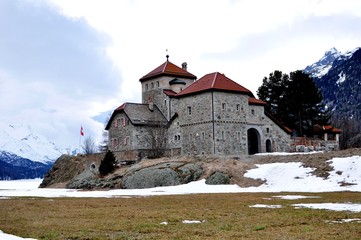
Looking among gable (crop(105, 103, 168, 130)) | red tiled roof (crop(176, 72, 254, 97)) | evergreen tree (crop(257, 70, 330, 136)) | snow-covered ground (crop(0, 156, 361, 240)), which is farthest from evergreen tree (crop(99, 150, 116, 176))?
evergreen tree (crop(257, 70, 330, 136))

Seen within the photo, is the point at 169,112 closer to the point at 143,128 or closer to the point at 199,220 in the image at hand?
the point at 143,128

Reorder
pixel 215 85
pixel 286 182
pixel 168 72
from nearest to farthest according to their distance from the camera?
pixel 286 182 < pixel 215 85 < pixel 168 72

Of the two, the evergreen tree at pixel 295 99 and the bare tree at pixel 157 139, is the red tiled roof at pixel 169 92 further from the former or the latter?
the evergreen tree at pixel 295 99

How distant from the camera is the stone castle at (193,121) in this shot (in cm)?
6341

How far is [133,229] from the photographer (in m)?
16.4

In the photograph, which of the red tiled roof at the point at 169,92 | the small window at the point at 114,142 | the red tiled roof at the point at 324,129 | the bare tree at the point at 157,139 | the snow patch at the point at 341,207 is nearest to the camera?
the snow patch at the point at 341,207

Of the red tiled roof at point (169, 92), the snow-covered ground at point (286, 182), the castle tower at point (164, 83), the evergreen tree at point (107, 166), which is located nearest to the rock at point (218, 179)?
the snow-covered ground at point (286, 182)

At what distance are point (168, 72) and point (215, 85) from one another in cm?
1529

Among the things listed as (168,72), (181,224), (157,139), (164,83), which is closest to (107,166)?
(157,139)

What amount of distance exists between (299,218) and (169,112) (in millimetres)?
56301

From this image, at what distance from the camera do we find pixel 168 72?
76938 mm

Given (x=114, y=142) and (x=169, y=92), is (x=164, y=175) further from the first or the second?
(x=169, y=92)

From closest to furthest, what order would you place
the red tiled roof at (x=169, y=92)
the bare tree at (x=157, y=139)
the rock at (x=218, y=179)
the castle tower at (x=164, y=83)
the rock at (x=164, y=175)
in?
the rock at (x=218, y=179), the rock at (x=164, y=175), the bare tree at (x=157, y=139), the red tiled roof at (x=169, y=92), the castle tower at (x=164, y=83)

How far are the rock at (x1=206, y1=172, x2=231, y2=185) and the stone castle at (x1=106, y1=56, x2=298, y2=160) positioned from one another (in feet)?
49.1
